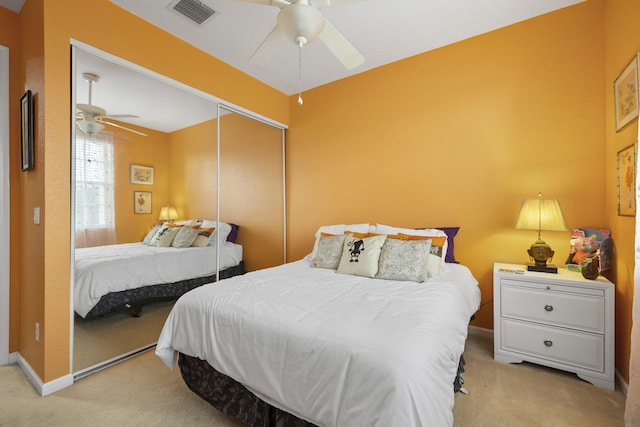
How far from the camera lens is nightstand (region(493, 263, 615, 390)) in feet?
6.07

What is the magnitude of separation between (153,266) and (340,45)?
222 centimetres

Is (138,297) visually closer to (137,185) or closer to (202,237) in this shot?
(202,237)

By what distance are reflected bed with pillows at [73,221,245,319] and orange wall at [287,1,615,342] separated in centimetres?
128

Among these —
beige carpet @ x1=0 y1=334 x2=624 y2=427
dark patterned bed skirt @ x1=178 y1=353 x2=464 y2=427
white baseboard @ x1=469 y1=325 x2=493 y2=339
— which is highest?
dark patterned bed skirt @ x1=178 y1=353 x2=464 y2=427

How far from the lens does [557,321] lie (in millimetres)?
1980

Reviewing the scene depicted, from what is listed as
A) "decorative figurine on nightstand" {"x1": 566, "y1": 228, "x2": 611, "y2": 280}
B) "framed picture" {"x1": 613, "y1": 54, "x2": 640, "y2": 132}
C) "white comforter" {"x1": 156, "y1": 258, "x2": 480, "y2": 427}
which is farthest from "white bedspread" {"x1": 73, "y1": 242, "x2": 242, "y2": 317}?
"framed picture" {"x1": 613, "y1": 54, "x2": 640, "y2": 132}

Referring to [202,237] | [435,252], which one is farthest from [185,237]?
[435,252]

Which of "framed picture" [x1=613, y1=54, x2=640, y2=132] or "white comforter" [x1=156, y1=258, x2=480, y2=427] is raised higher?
"framed picture" [x1=613, y1=54, x2=640, y2=132]

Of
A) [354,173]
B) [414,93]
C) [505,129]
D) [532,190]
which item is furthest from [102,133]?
[532,190]

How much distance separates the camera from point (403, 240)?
2291 millimetres

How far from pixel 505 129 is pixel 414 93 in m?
0.93

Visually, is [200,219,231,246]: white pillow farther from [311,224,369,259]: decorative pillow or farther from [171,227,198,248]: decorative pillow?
[311,224,369,259]: decorative pillow

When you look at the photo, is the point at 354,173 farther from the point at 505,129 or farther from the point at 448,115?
the point at 505,129

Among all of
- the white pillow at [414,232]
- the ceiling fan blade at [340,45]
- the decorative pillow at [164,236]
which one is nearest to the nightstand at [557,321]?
the white pillow at [414,232]
